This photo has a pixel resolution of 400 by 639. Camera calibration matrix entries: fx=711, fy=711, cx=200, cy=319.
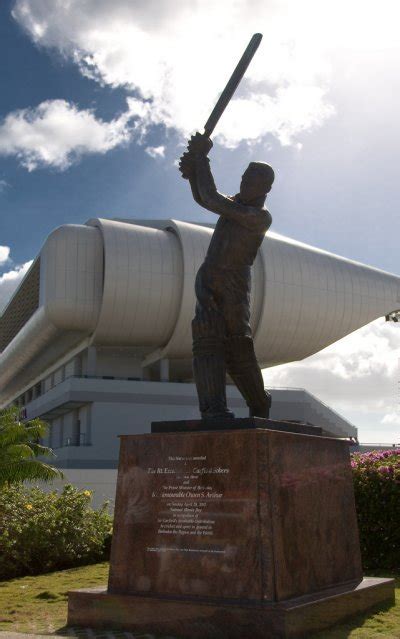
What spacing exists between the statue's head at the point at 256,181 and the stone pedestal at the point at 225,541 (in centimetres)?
245

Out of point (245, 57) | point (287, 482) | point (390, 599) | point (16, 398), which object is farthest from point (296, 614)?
point (16, 398)

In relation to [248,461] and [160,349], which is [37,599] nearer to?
[248,461]

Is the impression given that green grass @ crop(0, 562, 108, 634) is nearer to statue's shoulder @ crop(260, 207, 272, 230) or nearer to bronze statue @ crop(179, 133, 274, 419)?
bronze statue @ crop(179, 133, 274, 419)

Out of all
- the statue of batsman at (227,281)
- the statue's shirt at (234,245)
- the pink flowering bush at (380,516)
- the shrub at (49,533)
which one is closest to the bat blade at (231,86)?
the statue of batsman at (227,281)

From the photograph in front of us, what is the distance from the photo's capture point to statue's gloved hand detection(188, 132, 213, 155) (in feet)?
24.8

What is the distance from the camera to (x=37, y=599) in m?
8.79

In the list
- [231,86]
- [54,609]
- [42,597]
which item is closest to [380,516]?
[42,597]

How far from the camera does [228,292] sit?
7262 mm

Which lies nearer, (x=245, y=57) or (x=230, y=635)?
(x=230, y=635)

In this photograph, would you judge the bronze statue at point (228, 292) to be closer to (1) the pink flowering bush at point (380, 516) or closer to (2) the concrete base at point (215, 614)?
(2) the concrete base at point (215, 614)

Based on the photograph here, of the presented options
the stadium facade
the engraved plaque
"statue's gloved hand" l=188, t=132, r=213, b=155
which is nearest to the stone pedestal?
the engraved plaque

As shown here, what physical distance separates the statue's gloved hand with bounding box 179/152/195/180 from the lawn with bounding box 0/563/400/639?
466cm

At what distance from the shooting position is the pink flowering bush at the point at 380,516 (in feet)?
36.0

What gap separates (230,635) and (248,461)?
140cm
